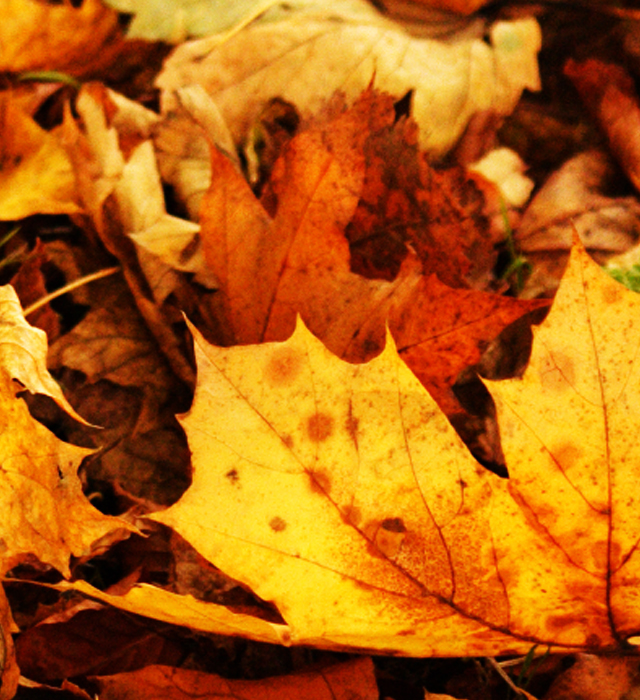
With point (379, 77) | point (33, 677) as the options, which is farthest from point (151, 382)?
point (379, 77)

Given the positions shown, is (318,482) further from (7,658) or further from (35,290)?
(35,290)

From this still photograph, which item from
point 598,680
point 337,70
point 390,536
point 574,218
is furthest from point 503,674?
point 337,70

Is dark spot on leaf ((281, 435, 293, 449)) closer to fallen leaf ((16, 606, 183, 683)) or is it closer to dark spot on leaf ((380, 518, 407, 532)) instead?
dark spot on leaf ((380, 518, 407, 532))

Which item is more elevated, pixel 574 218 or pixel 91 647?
pixel 574 218

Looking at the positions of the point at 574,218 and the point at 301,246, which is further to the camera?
the point at 574,218

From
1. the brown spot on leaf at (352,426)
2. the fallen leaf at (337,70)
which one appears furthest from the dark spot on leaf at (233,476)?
the fallen leaf at (337,70)

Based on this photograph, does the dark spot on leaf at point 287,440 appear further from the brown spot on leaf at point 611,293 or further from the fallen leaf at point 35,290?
the fallen leaf at point 35,290

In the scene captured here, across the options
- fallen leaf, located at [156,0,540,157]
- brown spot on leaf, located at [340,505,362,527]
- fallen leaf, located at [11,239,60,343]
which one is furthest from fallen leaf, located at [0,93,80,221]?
brown spot on leaf, located at [340,505,362,527]

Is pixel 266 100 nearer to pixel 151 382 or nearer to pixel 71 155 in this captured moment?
pixel 71 155
